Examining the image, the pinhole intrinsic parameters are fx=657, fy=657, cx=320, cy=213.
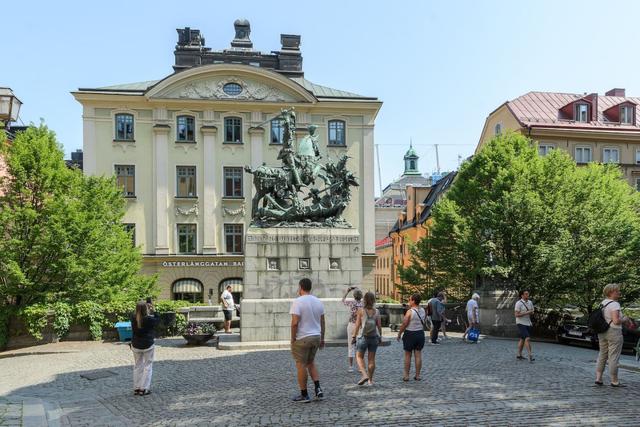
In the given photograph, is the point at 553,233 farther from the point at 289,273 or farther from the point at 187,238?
the point at 187,238

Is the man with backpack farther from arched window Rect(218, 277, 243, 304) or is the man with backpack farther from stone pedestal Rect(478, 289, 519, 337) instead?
arched window Rect(218, 277, 243, 304)

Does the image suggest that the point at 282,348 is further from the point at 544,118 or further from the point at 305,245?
the point at 544,118

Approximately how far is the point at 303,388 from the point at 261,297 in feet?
28.7

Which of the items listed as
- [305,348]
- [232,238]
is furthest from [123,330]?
[232,238]

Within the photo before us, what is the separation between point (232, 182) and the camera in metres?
41.0

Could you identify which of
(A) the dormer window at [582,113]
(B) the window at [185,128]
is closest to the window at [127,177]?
(B) the window at [185,128]

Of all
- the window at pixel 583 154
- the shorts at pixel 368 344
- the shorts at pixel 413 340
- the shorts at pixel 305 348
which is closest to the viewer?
the shorts at pixel 305 348

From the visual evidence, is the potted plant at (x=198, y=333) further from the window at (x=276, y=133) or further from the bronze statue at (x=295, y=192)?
the window at (x=276, y=133)

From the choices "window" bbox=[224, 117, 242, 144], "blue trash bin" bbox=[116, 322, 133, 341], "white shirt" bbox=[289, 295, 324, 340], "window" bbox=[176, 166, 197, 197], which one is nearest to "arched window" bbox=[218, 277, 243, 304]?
"window" bbox=[176, 166, 197, 197]

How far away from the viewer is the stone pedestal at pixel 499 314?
2183cm

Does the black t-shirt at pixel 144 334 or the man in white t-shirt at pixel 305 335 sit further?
the black t-shirt at pixel 144 334

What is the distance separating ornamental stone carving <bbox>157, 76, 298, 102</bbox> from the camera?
3969 cm

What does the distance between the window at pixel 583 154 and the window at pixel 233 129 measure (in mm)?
23176

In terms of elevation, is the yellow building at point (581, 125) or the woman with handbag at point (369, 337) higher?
the yellow building at point (581, 125)
